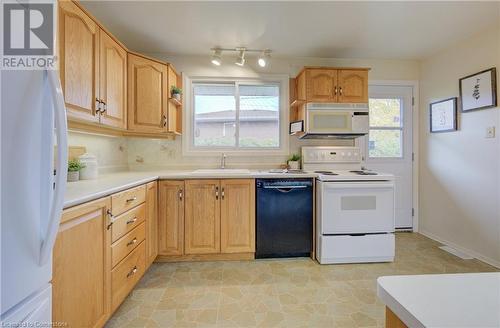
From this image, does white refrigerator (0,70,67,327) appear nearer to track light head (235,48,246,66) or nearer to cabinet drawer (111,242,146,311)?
cabinet drawer (111,242,146,311)

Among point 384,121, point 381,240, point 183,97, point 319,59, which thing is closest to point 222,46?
point 183,97

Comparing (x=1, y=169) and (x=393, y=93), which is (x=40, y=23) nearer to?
(x=1, y=169)

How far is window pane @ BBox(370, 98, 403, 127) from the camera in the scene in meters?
3.23

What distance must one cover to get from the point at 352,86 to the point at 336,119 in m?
0.43

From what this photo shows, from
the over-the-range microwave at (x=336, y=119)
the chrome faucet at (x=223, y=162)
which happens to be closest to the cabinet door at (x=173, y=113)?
the chrome faucet at (x=223, y=162)

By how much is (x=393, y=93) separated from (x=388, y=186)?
1567 millimetres

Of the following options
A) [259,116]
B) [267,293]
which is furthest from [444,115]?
[267,293]

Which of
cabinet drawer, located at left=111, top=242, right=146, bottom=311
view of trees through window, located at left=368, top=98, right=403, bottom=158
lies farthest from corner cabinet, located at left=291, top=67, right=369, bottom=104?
cabinet drawer, located at left=111, top=242, right=146, bottom=311

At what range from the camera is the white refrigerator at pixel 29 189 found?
64cm

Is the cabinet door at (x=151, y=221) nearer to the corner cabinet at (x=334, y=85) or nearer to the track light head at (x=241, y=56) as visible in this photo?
the track light head at (x=241, y=56)

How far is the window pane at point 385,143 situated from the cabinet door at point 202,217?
2.24m

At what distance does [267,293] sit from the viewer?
6.13ft

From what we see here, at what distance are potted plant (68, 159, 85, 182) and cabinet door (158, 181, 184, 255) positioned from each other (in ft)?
2.25

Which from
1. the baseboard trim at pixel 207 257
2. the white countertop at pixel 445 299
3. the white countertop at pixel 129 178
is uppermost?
the white countertop at pixel 129 178
